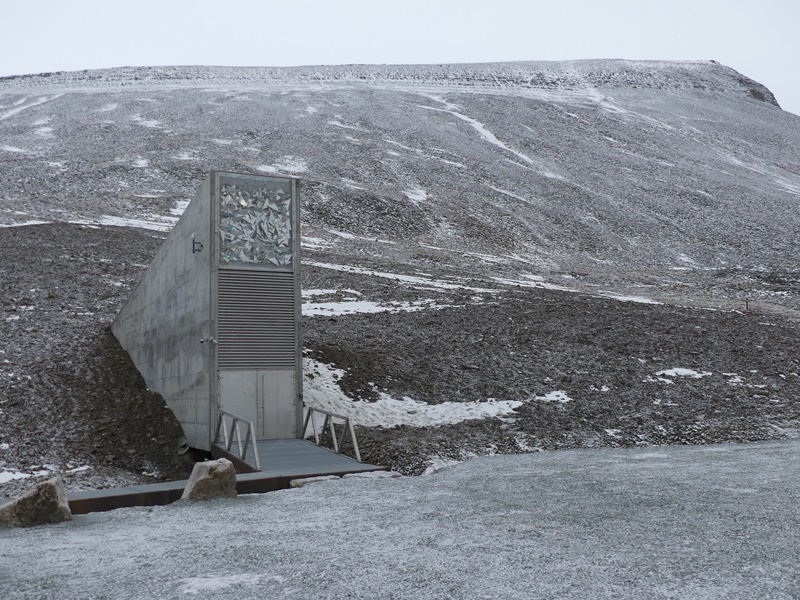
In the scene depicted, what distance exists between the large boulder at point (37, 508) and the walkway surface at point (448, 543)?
0.66 ft

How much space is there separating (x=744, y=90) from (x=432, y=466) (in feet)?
292

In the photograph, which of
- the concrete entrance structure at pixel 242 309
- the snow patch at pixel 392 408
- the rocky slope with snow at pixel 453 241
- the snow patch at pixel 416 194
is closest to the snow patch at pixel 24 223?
the rocky slope with snow at pixel 453 241

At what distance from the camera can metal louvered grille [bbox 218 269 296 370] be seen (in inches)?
499

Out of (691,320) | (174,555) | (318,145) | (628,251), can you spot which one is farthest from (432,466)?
(318,145)

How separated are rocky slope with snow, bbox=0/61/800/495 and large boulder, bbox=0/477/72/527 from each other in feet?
16.4

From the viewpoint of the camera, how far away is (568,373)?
17688 mm

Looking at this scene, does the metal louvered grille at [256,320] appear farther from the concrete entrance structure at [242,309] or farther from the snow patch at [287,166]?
the snow patch at [287,166]

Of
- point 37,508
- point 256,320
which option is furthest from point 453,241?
point 37,508

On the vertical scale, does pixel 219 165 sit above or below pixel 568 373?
above

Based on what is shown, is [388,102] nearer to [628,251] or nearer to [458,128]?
[458,128]

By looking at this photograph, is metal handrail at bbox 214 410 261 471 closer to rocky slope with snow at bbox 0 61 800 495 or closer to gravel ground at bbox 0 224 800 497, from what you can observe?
gravel ground at bbox 0 224 800 497

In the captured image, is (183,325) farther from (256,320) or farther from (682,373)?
(682,373)

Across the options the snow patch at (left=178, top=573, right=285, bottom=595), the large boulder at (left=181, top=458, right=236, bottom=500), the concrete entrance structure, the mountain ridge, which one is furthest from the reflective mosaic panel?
the mountain ridge

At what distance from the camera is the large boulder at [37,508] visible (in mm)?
7340
